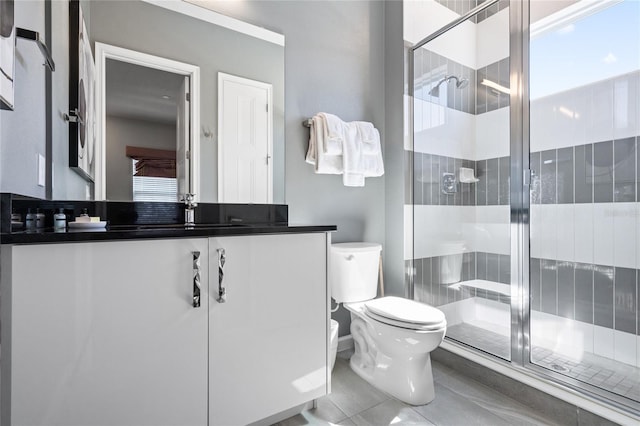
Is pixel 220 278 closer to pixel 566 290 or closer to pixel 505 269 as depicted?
pixel 505 269

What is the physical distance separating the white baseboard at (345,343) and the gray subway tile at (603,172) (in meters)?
1.64

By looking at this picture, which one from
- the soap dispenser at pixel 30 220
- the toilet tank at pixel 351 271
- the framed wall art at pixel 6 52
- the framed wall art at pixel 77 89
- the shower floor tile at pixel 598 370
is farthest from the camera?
the toilet tank at pixel 351 271

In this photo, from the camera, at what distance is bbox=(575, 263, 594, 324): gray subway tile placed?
1746 millimetres

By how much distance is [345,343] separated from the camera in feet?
7.34

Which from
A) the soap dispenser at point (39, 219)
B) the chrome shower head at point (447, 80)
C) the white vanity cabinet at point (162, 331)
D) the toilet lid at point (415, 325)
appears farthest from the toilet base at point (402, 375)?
the chrome shower head at point (447, 80)

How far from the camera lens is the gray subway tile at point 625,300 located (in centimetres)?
157

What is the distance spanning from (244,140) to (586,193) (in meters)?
1.86

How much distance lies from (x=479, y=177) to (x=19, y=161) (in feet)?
7.32

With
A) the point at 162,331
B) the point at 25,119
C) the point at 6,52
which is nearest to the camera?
the point at 6,52

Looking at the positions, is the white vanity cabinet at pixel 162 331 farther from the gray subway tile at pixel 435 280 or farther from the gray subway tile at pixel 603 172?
the gray subway tile at pixel 603 172

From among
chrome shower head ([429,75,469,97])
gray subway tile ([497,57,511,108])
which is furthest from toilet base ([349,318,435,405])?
chrome shower head ([429,75,469,97])

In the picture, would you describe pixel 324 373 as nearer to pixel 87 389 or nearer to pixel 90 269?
pixel 87 389

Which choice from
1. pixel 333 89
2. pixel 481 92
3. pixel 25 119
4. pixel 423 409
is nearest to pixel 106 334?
pixel 25 119

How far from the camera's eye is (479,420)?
1493 millimetres
